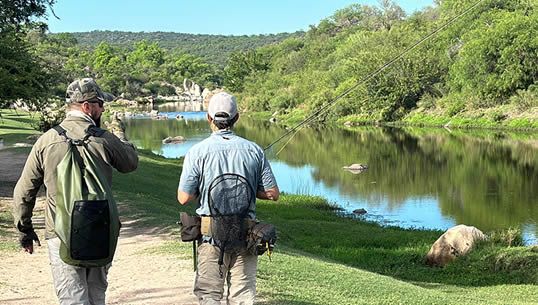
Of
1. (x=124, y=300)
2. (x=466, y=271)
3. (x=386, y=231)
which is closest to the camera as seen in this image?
(x=124, y=300)

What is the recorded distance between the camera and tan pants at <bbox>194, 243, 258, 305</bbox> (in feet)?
15.0

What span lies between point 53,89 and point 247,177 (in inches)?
557

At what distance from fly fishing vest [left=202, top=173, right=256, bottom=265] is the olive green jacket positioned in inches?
24.2

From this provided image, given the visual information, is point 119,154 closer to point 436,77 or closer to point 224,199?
point 224,199

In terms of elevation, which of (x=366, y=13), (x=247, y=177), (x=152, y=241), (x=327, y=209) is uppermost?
(x=366, y=13)

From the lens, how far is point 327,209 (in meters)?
24.5

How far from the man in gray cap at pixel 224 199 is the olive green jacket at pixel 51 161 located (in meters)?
0.47

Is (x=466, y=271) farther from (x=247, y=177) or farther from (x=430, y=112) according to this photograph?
(x=430, y=112)

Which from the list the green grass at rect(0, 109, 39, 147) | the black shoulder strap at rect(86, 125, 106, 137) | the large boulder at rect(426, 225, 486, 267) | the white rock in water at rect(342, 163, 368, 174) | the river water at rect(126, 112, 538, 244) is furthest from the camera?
the white rock in water at rect(342, 163, 368, 174)

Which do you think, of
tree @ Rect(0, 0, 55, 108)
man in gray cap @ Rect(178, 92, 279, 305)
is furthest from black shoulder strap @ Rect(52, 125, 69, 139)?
tree @ Rect(0, 0, 55, 108)

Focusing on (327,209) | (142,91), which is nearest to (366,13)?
(142,91)

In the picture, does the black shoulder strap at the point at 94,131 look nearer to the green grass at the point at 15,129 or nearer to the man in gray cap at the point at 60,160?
the man in gray cap at the point at 60,160

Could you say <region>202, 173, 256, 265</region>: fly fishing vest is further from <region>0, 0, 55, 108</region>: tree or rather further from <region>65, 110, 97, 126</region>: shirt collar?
<region>0, 0, 55, 108</region>: tree

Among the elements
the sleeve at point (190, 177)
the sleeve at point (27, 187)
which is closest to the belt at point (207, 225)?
the sleeve at point (190, 177)
